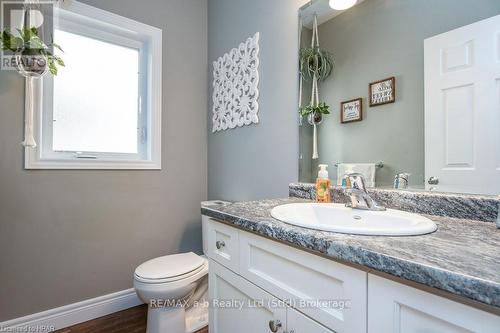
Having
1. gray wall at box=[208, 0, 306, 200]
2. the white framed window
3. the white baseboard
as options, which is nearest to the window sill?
the white framed window

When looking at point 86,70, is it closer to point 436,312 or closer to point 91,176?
point 91,176

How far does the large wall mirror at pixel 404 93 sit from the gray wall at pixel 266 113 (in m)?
0.09

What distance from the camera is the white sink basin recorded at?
22.5 inches

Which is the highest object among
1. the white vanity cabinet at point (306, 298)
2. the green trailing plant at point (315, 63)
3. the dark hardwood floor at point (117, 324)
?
the green trailing plant at point (315, 63)

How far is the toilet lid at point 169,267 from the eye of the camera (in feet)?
4.14

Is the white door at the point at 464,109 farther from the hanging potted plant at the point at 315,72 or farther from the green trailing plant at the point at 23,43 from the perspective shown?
the green trailing plant at the point at 23,43

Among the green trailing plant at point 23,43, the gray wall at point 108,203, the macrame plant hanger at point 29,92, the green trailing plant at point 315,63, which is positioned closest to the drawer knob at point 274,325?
the green trailing plant at point 315,63

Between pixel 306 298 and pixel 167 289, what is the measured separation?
0.89 metres

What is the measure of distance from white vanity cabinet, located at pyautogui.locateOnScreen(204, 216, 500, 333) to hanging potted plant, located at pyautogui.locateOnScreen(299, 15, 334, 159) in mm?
690

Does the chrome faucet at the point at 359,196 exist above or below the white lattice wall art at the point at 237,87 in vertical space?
below

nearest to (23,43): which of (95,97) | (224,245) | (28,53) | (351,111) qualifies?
(28,53)

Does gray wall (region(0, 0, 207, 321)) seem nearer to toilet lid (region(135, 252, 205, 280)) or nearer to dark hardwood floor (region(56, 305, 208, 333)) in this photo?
dark hardwood floor (region(56, 305, 208, 333))

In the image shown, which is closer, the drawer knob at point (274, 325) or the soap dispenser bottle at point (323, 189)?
the drawer knob at point (274, 325)

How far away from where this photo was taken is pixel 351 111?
111 cm
